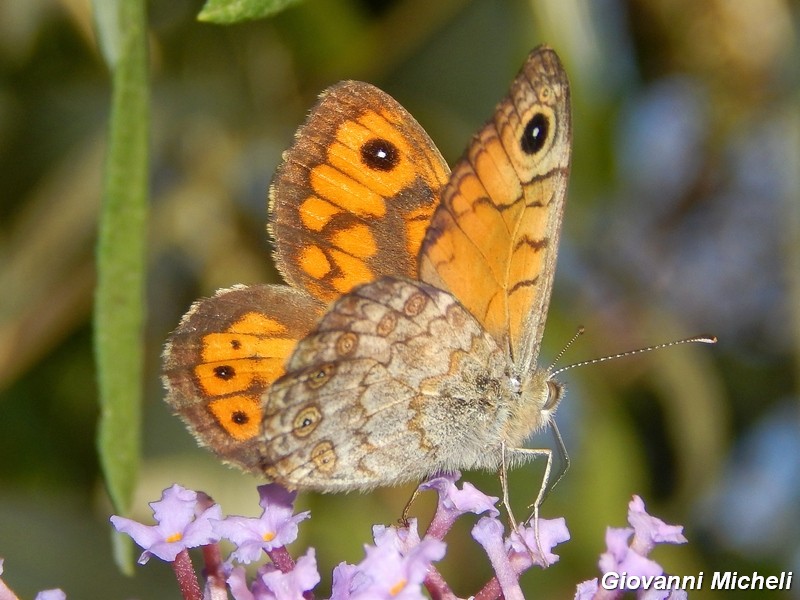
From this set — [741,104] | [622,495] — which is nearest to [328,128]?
[622,495]

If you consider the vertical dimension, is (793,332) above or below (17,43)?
below

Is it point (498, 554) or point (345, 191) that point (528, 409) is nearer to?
point (498, 554)

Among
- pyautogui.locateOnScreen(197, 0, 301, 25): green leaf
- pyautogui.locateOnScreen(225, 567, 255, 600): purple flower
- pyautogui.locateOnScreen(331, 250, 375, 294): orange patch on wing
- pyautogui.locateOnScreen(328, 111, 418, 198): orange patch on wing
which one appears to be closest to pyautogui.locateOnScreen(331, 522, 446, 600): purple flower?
pyautogui.locateOnScreen(225, 567, 255, 600): purple flower

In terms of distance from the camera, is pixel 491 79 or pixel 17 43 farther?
pixel 491 79

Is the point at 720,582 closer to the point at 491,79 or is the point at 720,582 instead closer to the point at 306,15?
the point at 491,79

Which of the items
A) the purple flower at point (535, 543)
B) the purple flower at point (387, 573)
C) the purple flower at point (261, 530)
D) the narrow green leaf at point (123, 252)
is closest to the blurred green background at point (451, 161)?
the narrow green leaf at point (123, 252)

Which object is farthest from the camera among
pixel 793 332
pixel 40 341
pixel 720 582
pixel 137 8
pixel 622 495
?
pixel 793 332

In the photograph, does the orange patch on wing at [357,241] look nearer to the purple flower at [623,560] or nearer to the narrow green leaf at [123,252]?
the narrow green leaf at [123,252]

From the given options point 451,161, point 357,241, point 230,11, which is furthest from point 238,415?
point 451,161

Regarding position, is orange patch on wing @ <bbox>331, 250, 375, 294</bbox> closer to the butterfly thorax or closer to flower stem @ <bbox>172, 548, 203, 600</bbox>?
the butterfly thorax
